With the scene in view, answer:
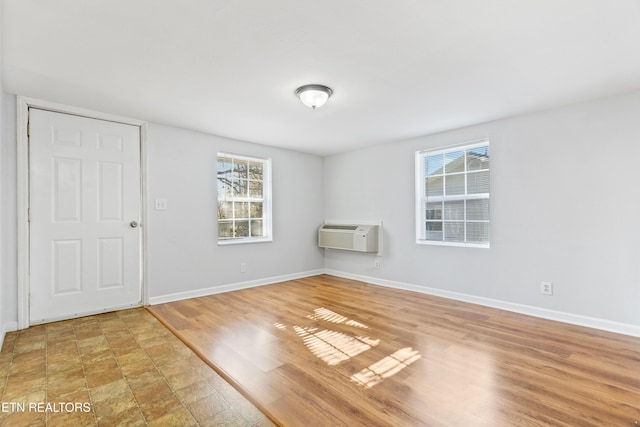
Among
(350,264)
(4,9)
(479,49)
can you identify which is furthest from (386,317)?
(4,9)

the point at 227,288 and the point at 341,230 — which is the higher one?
the point at 341,230

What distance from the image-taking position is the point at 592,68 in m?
2.30

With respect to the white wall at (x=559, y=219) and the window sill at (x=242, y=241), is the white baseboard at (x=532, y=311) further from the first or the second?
the window sill at (x=242, y=241)

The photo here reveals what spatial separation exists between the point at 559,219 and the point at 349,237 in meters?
2.65

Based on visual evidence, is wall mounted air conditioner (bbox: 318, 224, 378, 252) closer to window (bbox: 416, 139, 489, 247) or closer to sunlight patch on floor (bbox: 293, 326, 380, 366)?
window (bbox: 416, 139, 489, 247)

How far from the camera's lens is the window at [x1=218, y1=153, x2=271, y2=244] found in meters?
4.37

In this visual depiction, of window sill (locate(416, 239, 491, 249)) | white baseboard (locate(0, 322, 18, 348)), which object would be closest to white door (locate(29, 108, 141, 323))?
white baseboard (locate(0, 322, 18, 348))

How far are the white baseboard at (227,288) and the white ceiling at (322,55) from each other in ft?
6.92

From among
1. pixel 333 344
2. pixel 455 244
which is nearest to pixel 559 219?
pixel 455 244

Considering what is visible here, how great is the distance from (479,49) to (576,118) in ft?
5.55

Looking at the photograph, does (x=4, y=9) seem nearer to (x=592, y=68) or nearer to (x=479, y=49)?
(x=479, y=49)

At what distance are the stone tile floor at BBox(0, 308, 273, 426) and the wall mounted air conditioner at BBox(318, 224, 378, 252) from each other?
2.83 m

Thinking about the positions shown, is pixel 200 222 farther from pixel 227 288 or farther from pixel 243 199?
pixel 227 288

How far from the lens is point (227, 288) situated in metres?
4.28
